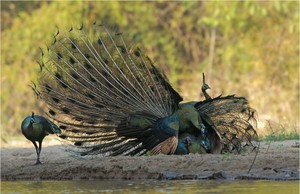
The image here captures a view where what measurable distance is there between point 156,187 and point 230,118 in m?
1.74

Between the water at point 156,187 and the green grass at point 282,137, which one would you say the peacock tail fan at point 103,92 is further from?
the green grass at point 282,137

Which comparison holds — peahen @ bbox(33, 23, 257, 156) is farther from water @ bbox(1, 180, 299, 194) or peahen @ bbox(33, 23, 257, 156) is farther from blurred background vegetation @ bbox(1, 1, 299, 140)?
blurred background vegetation @ bbox(1, 1, 299, 140)

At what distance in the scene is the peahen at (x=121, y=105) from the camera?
9.32m

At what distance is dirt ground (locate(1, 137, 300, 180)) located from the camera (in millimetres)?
8445

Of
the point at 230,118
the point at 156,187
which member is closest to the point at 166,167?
the point at 156,187

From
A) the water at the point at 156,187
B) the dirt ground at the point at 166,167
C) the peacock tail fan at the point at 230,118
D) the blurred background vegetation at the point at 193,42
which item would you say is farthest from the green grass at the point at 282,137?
the blurred background vegetation at the point at 193,42

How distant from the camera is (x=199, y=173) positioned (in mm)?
8555

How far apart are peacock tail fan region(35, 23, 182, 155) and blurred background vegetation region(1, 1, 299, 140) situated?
7382 millimetres

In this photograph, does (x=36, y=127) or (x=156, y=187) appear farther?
(x=36, y=127)

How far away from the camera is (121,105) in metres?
9.49

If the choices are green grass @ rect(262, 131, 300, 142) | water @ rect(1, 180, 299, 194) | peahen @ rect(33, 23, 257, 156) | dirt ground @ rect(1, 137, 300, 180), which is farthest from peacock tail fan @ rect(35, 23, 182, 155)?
green grass @ rect(262, 131, 300, 142)

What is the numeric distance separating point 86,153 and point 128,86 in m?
0.93

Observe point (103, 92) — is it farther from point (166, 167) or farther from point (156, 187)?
point (156, 187)

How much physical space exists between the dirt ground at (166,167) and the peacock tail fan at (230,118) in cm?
29
